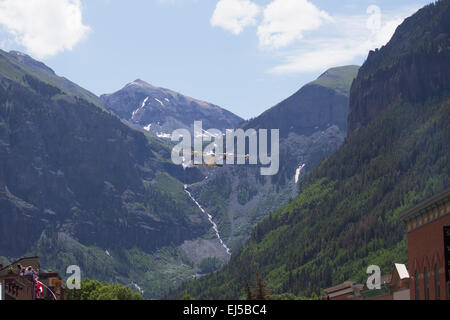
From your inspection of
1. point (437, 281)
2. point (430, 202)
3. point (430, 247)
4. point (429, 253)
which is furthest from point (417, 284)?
point (430, 202)

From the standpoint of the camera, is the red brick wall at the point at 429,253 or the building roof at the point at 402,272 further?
the building roof at the point at 402,272

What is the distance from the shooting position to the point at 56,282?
19600 centimetres

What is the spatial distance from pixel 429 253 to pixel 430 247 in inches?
35.3

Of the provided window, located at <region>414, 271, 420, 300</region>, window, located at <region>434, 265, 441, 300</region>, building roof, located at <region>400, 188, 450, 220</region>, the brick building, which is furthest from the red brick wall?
building roof, located at <region>400, 188, 450, 220</region>

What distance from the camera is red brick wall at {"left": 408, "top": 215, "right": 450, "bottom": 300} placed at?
396ft

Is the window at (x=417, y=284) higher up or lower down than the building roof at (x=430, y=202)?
lower down

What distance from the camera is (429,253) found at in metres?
128

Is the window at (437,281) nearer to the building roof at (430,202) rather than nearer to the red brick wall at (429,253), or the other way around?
the red brick wall at (429,253)

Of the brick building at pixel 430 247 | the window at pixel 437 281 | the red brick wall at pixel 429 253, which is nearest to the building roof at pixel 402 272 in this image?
the brick building at pixel 430 247

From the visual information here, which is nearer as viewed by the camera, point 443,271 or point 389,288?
point 443,271

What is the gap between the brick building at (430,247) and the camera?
390 ft
